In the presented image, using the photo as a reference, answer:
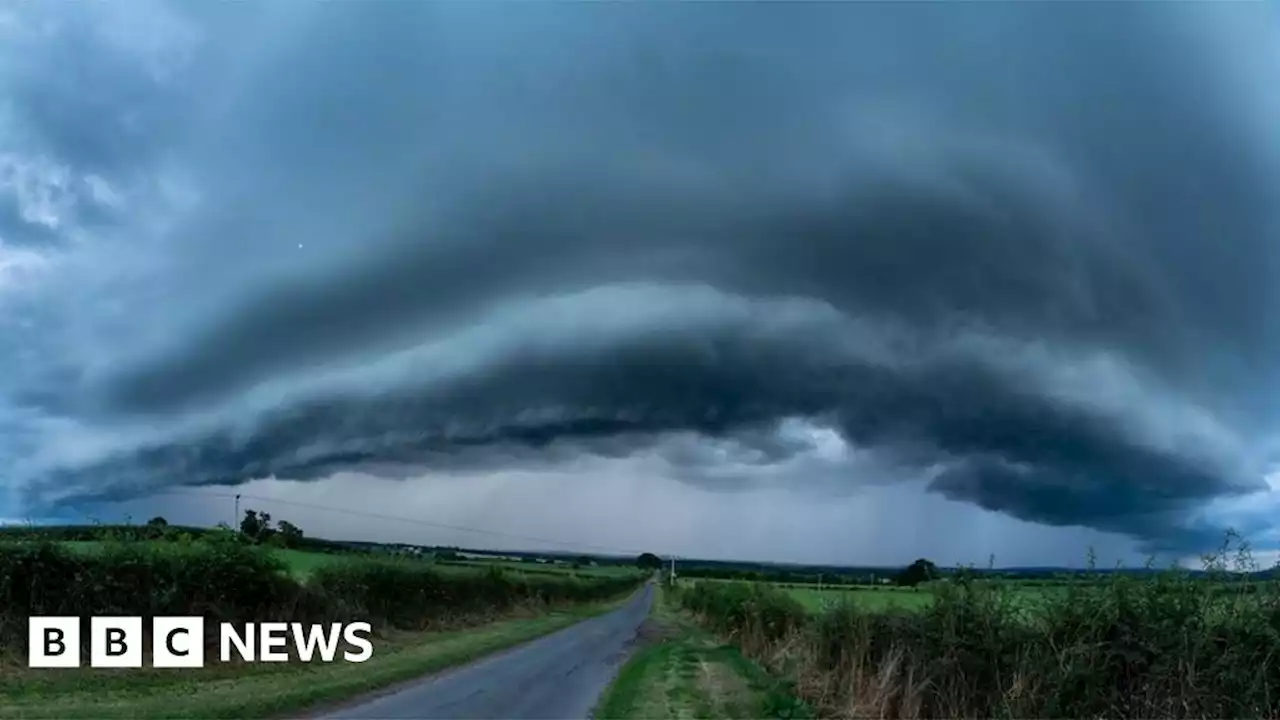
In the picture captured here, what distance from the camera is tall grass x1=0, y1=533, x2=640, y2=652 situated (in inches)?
943

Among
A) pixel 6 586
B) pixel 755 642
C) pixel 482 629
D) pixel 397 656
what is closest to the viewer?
pixel 6 586

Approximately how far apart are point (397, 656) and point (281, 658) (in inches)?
212

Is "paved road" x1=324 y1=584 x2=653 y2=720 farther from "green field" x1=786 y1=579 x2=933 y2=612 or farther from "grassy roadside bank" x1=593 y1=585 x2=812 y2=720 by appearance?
"green field" x1=786 y1=579 x2=933 y2=612

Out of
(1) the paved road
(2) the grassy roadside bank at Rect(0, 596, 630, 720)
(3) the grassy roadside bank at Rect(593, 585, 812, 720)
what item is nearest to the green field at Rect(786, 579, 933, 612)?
(3) the grassy roadside bank at Rect(593, 585, 812, 720)

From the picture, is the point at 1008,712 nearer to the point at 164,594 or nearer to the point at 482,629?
the point at 164,594

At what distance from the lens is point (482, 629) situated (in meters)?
50.7

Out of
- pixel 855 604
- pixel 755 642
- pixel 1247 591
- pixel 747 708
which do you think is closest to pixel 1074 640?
pixel 1247 591

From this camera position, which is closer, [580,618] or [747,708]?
[747,708]

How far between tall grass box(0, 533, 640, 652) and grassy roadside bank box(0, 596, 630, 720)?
2.93 metres

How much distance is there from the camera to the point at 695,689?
2511 centimetres

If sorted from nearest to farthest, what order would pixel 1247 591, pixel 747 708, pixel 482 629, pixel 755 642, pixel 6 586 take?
pixel 1247 591, pixel 747 708, pixel 6 586, pixel 755 642, pixel 482 629

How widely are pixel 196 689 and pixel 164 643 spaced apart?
506 cm

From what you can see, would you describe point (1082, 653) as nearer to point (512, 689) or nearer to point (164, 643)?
point (512, 689)

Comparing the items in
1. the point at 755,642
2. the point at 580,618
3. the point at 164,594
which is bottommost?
the point at 580,618
